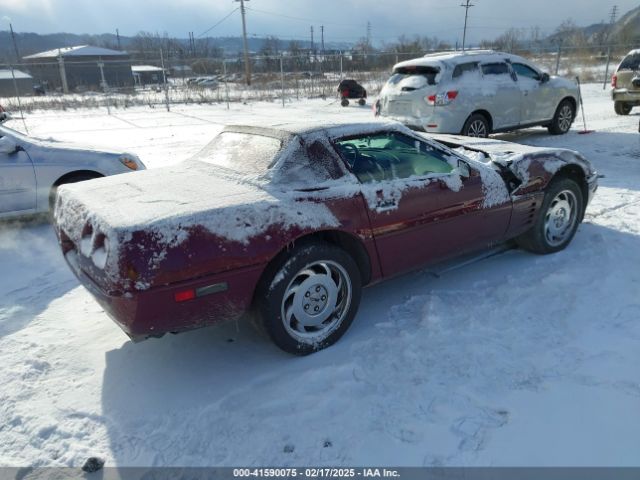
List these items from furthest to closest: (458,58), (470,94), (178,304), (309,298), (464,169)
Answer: (458,58) < (470,94) < (464,169) < (309,298) < (178,304)

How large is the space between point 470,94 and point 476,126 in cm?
64

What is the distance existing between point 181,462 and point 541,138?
10.3m

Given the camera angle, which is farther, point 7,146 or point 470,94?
point 470,94

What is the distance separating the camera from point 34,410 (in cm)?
285

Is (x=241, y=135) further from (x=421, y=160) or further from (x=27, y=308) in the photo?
(x=27, y=308)

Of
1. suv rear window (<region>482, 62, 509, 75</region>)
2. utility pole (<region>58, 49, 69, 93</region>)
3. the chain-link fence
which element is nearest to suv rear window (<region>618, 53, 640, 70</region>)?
suv rear window (<region>482, 62, 509, 75</region>)

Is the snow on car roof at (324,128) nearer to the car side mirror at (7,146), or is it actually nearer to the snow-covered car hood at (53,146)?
the snow-covered car hood at (53,146)

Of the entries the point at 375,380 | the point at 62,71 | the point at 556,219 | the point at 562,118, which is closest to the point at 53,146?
the point at 375,380

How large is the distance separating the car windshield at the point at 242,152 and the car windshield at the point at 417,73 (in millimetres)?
6030

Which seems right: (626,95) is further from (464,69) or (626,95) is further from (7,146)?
(7,146)

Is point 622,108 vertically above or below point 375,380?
above

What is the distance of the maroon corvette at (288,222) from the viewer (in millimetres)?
2672

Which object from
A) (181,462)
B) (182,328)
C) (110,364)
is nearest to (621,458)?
(181,462)

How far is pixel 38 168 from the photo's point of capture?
555cm
